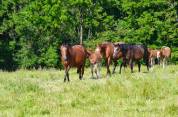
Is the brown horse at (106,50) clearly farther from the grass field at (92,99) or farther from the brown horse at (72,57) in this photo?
the grass field at (92,99)

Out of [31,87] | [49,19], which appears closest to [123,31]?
[49,19]

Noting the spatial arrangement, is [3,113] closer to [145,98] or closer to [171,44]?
[145,98]

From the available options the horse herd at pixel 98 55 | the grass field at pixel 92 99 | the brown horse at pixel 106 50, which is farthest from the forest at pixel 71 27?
the grass field at pixel 92 99

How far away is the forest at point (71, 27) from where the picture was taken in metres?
56.2

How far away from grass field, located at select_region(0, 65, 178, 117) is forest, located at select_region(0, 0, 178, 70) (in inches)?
1407

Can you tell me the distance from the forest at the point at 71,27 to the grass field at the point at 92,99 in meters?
35.7

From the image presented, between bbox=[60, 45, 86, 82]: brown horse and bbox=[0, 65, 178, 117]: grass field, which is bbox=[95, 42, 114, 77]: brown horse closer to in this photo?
bbox=[60, 45, 86, 82]: brown horse

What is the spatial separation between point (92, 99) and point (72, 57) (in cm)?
777

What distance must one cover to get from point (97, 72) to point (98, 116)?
14294 millimetres

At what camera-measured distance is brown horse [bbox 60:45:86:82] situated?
2258 cm

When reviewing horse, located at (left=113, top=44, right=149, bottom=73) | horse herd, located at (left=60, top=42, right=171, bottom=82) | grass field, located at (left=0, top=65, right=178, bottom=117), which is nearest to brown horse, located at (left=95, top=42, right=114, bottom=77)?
horse herd, located at (left=60, top=42, right=171, bottom=82)

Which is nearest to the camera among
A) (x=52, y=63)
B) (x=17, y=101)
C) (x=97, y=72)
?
(x=17, y=101)

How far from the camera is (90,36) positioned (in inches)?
2324

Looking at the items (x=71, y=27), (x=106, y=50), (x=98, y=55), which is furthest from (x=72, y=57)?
(x=71, y=27)
